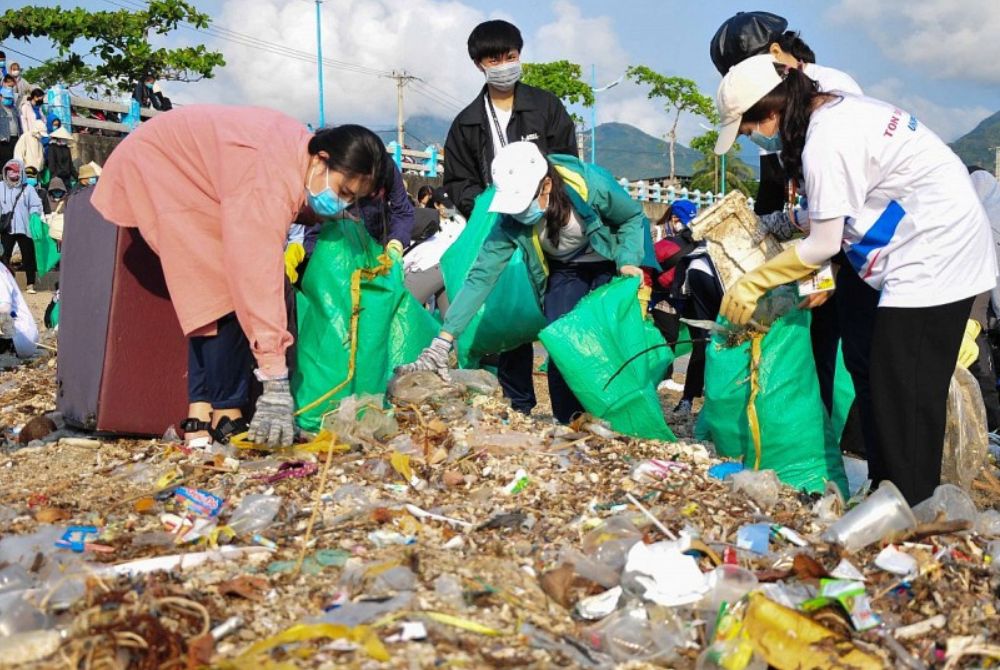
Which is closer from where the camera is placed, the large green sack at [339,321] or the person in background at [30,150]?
the large green sack at [339,321]

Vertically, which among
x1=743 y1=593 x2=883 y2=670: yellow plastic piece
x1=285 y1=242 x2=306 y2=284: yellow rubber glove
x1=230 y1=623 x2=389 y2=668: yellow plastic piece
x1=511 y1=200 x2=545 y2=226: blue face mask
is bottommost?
x1=230 y1=623 x2=389 y2=668: yellow plastic piece

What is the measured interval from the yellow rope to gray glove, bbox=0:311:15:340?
472cm

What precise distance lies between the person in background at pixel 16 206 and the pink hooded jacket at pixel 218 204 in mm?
8081

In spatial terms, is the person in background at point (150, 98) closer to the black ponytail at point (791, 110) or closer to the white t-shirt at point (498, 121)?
the white t-shirt at point (498, 121)

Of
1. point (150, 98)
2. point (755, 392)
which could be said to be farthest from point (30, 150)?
point (755, 392)

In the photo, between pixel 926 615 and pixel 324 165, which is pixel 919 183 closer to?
pixel 926 615

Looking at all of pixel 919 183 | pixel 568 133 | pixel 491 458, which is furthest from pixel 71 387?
pixel 919 183

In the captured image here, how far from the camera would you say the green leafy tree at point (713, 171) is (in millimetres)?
34906

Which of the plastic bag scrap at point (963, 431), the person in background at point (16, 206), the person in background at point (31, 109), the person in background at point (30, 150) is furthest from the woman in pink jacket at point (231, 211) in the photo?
the person in background at point (31, 109)

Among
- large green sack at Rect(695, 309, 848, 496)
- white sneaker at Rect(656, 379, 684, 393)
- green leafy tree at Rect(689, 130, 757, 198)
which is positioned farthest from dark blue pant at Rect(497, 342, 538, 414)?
green leafy tree at Rect(689, 130, 757, 198)

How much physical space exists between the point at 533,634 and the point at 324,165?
1.70 m

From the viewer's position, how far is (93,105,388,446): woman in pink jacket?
3.00 metres

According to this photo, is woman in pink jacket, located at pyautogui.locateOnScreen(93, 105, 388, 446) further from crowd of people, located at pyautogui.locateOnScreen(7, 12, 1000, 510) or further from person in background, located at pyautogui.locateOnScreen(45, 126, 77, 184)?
person in background, located at pyautogui.locateOnScreen(45, 126, 77, 184)

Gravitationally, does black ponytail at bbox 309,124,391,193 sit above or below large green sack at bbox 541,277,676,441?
above
